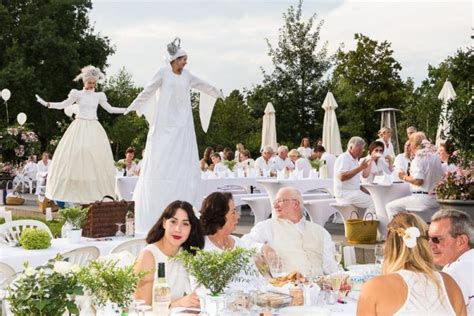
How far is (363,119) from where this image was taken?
30.8m

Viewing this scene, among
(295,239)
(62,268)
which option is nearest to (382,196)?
(295,239)

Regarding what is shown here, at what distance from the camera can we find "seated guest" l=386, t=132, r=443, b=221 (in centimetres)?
875

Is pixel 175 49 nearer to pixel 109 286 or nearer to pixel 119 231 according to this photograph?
pixel 119 231

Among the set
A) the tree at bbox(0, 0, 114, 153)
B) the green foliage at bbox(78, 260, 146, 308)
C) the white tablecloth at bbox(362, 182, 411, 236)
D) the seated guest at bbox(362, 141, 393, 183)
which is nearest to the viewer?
the green foliage at bbox(78, 260, 146, 308)

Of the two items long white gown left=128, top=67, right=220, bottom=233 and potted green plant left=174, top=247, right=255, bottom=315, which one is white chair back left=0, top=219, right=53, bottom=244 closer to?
long white gown left=128, top=67, right=220, bottom=233

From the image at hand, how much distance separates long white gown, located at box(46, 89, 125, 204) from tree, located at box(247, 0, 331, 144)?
16.2 metres

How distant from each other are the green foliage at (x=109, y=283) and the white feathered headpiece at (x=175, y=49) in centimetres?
606

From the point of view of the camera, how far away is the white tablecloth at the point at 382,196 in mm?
9359

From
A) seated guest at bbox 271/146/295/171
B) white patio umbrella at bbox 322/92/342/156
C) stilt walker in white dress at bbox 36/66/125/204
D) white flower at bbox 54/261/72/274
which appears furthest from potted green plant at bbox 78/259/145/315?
white patio umbrella at bbox 322/92/342/156

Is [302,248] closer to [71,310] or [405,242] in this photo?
[405,242]

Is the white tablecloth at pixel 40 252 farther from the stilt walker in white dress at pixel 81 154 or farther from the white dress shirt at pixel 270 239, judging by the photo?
the stilt walker in white dress at pixel 81 154

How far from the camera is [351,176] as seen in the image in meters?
9.48

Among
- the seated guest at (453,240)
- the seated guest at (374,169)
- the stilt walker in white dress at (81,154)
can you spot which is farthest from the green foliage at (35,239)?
the stilt walker in white dress at (81,154)

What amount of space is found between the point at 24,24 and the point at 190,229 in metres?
26.3
